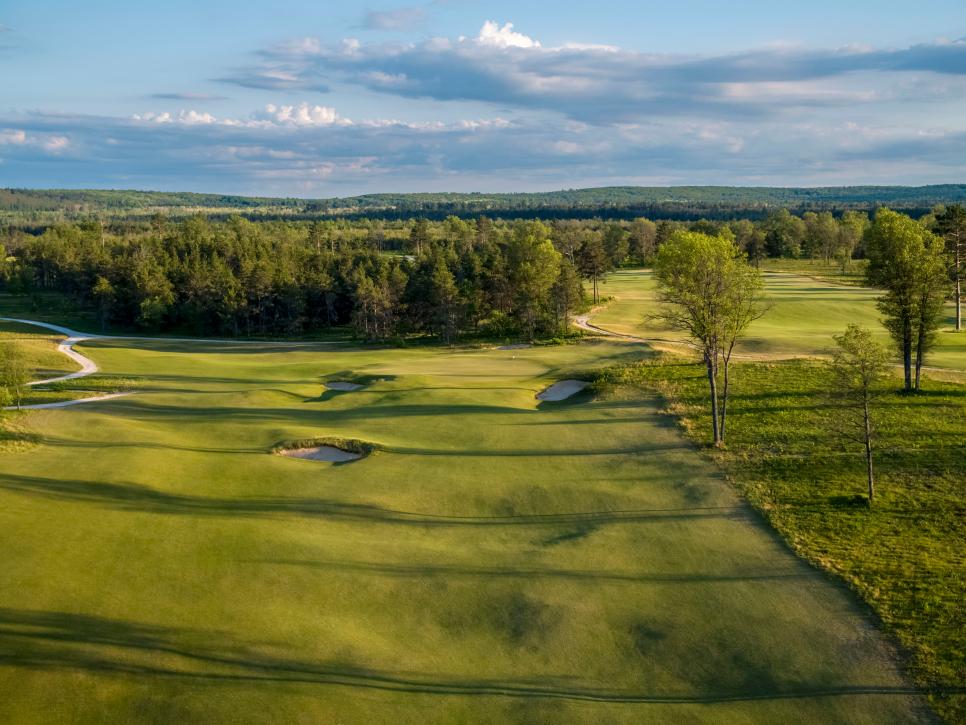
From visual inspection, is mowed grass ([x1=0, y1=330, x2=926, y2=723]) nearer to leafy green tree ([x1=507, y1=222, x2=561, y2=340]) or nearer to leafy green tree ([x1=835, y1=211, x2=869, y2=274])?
leafy green tree ([x1=507, y1=222, x2=561, y2=340])

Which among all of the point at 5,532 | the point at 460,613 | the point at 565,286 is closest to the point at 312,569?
the point at 460,613

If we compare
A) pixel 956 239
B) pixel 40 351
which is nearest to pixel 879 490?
pixel 956 239

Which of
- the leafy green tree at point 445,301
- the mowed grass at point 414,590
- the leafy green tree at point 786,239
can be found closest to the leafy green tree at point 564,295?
the leafy green tree at point 445,301

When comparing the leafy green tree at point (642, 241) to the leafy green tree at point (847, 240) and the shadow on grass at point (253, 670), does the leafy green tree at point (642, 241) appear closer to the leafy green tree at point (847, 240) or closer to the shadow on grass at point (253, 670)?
the leafy green tree at point (847, 240)

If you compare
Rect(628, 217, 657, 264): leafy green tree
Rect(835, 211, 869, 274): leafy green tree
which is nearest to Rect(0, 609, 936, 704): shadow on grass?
Rect(835, 211, 869, 274): leafy green tree

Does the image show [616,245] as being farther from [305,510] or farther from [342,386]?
[305,510]

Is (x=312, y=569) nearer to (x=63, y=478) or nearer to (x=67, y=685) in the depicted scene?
(x=67, y=685)
